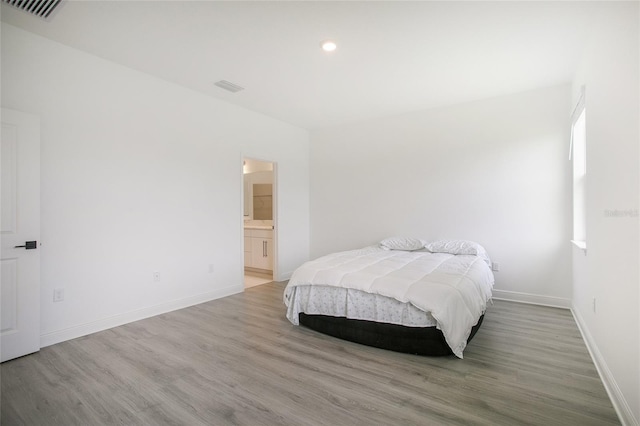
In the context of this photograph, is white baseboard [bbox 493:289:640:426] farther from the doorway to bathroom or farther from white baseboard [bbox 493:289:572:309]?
the doorway to bathroom

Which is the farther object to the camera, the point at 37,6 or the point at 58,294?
the point at 58,294

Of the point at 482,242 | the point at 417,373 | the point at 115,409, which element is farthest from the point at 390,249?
the point at 115,409

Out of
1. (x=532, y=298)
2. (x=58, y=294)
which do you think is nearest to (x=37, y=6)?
(x=58, y=294)

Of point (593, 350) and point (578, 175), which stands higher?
point (578, 175)

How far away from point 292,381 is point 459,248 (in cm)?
281

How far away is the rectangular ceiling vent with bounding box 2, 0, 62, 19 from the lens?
2273 millimetres

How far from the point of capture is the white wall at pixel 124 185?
2830 millimetres

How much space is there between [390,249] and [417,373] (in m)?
2.40

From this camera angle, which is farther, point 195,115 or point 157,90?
point 195,115

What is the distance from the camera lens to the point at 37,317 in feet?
8.70

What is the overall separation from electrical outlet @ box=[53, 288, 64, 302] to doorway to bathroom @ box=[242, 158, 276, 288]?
2.46 metres

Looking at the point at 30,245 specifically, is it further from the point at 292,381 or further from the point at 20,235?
the point at 292,381

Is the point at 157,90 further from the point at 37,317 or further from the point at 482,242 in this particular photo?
the point at 482,242

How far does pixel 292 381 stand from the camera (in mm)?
2184
